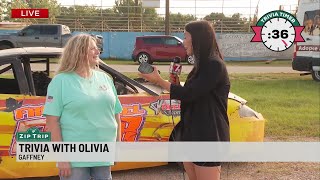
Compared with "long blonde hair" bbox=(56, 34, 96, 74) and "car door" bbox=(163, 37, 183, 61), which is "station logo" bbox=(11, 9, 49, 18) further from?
"long blonde hair" bbox=(56, 34, 96, 74)

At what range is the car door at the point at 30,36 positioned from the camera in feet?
74.0

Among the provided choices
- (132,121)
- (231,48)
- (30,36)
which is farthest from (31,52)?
(231,48)

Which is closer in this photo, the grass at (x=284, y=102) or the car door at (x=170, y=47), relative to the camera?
the grass at (x=284, y=102)

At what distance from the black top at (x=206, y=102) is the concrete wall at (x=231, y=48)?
26769 mm

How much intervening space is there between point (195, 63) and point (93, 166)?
0.89m

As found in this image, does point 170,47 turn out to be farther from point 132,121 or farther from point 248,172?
point 132,121

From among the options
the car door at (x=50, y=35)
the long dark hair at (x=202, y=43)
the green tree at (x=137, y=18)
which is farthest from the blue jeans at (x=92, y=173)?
the green tree at (x=137, y=18)

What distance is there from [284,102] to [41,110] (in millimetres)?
6861

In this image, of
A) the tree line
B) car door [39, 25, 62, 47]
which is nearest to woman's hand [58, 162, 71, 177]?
car door [39, 25, 62, 47]

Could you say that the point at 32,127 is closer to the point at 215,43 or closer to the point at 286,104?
the point at 215,43

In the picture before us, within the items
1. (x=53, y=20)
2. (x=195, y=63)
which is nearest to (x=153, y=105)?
(x=195, y=63)

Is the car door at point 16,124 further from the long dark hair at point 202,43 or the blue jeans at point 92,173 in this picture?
the long dark hair at point 202,43

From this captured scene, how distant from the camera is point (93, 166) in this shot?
109 inches

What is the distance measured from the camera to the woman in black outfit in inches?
108
